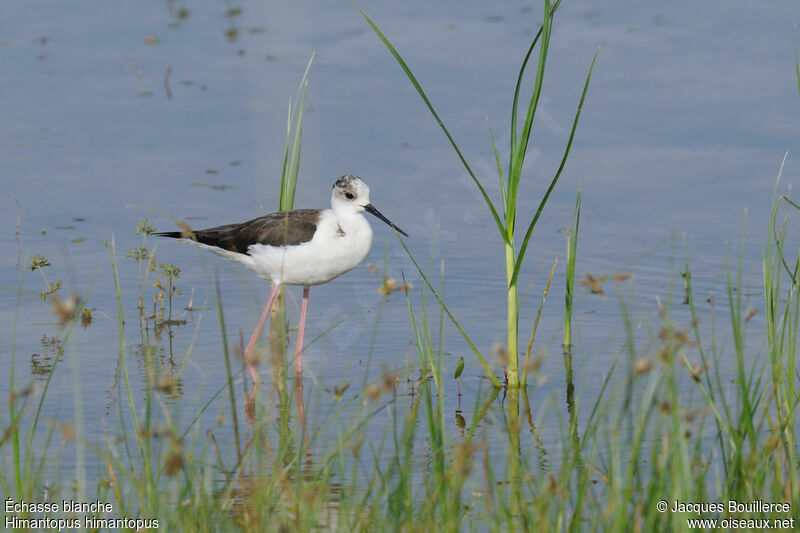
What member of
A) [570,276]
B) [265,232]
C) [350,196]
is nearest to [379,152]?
[350,196]

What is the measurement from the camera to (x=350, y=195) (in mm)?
7996

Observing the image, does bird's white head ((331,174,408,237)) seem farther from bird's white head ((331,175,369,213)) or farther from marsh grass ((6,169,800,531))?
marsh grass ((6,169,800,531))

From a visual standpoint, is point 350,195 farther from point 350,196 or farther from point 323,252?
point 323,252

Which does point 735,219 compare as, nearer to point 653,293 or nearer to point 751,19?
point 653,293

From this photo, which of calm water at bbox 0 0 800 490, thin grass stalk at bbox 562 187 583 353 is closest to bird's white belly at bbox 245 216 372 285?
calm water at bbox 0 0 800 490

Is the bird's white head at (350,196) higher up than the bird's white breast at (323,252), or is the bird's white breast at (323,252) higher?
the bird's white head at (350,196)

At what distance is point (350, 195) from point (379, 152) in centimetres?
308

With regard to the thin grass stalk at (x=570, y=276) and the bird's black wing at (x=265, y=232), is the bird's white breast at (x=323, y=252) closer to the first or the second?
the bird's black wing at (x=265, y=232)

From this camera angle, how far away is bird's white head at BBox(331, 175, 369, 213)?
7.95 m

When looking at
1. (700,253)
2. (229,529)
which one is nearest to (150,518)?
(229,529)

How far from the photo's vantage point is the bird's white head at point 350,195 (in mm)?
7953

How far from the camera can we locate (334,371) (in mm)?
7293

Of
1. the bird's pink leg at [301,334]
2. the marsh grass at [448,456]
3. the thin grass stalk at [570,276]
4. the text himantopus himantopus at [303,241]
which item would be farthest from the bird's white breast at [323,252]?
the thin grass stalk at [570,276]

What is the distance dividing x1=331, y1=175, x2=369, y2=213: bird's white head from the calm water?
75cm
